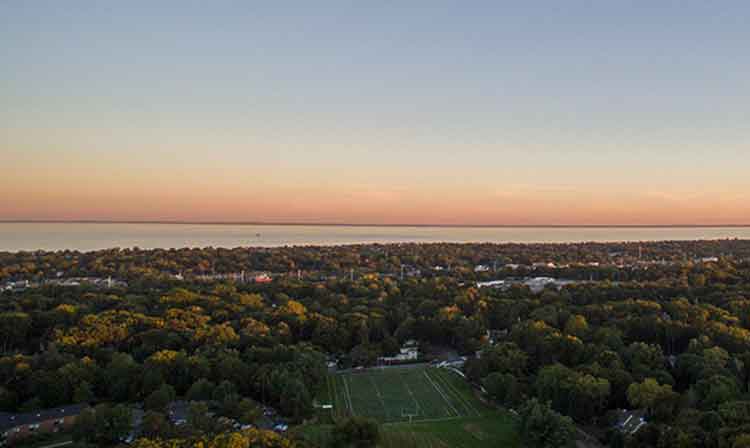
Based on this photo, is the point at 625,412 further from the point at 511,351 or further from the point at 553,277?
the point at 553,277

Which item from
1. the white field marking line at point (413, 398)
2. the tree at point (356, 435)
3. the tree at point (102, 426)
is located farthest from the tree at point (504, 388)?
the tree at point (102, 426)

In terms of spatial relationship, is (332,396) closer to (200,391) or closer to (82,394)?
(200,391)

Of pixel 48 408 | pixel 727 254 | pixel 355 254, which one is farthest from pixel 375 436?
pixel 727 254

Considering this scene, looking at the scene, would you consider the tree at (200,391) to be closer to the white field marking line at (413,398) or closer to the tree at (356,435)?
the tree at (356,435)

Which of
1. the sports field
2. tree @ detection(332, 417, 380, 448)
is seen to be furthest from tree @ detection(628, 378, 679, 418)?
tree @ detection(332, 417, 380, 448)

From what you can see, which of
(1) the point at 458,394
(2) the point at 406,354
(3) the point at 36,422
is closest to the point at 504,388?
(1) the point at 458,394

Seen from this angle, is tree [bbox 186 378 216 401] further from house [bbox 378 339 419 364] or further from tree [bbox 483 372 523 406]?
tree [bbox 483 372 523 406]
